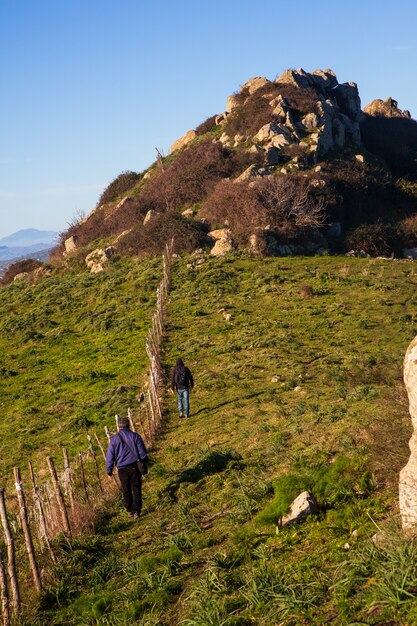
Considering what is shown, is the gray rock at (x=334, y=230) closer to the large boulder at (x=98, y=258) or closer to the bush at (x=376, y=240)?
the bush at (x=376, y=240)

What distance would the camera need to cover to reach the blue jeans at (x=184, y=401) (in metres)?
19.0

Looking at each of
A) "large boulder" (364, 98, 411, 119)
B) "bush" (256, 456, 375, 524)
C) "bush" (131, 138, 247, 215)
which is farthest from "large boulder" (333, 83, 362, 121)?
"bush" (256, 456, 375, 524)

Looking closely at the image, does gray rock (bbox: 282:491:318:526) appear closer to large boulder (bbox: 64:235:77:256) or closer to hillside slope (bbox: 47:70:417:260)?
hillside slope (bbox: 47:70:417:260)

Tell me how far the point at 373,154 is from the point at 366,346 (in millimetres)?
47052

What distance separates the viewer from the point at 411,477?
7.22 meters

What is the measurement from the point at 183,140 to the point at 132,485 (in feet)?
209

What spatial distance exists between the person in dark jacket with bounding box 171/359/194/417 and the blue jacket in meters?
7.36

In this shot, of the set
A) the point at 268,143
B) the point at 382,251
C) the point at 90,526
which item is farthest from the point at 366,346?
the point at 268,143

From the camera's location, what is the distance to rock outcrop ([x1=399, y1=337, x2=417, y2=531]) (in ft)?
22.7

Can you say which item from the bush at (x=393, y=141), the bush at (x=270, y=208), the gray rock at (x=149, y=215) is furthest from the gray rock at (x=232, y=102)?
the bush at (x=270, y=208)

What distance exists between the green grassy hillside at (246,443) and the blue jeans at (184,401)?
0.51 metres

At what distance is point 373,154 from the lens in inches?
2589

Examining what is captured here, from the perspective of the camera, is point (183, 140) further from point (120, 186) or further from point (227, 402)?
point (227, 402)

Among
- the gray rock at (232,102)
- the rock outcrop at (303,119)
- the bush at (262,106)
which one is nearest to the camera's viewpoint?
the rock outcrop at (303,119)
